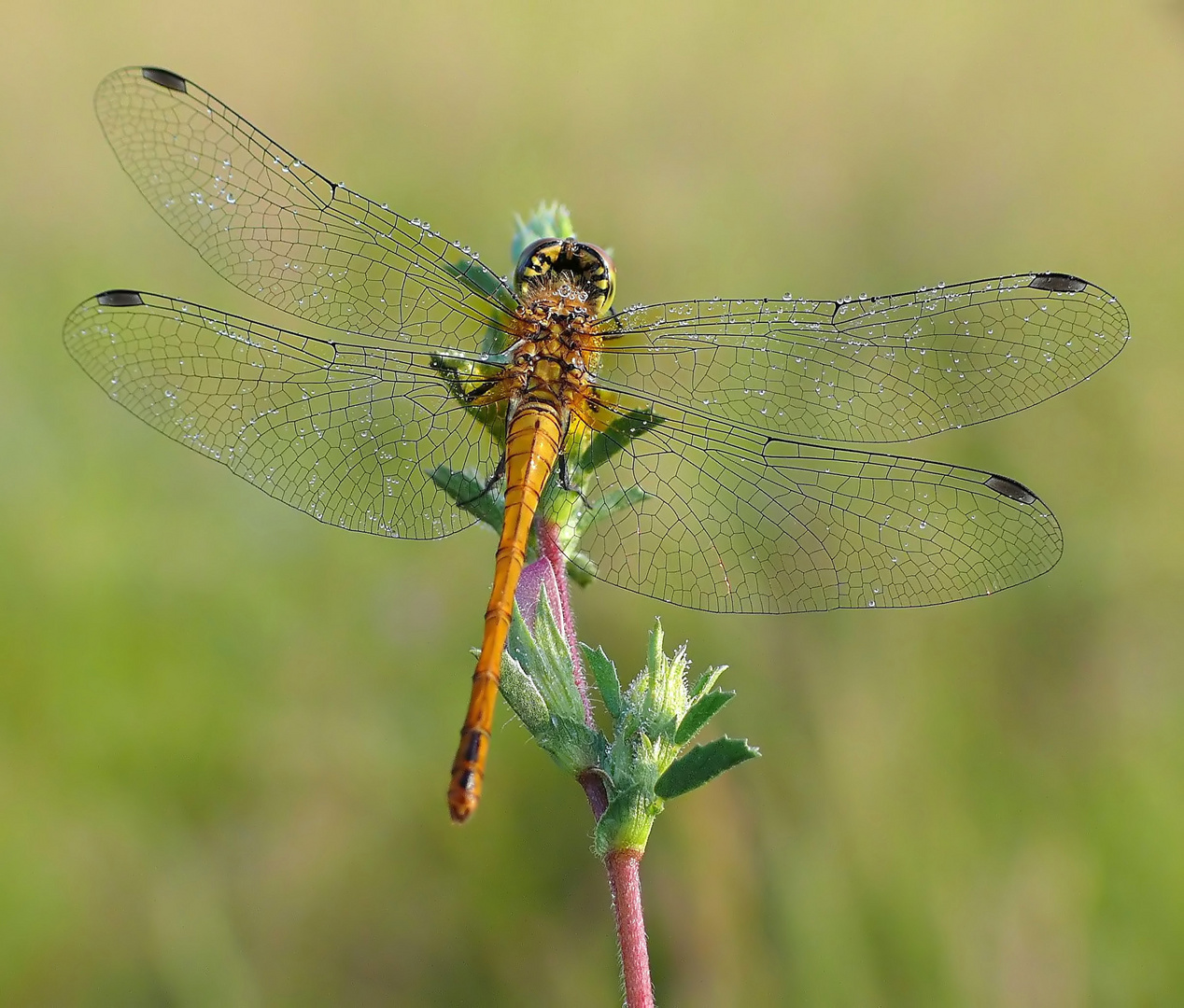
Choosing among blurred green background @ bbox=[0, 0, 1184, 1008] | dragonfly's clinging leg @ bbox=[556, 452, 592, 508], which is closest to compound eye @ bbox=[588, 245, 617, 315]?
dragonfly's clinging leg @ bbox=[556, 452, 592, 508]

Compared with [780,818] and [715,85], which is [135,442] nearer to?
[780,818]

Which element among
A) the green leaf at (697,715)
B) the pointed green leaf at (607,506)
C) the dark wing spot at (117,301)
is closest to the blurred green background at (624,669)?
the pointed green leaf at (607,506)

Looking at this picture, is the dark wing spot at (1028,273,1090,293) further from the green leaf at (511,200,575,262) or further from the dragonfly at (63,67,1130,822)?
the green leaf at (511,200,575,262)

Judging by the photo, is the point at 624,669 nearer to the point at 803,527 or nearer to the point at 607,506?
the point at 803,527

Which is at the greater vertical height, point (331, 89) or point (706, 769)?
point (331, 89)

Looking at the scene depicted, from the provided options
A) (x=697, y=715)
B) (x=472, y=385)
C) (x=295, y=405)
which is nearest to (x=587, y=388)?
(x=472, y=385)

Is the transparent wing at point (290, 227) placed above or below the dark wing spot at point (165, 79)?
below

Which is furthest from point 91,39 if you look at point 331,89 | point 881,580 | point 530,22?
point 881,580

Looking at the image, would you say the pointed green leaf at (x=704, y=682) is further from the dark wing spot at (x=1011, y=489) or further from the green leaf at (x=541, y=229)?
the green leaf at (x=541, y=229)
